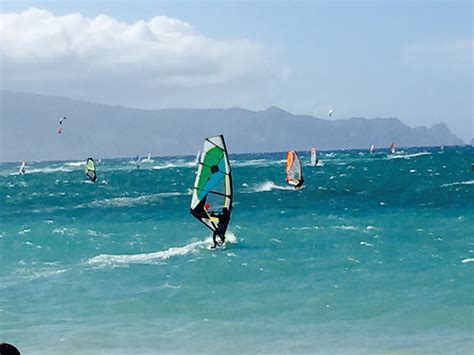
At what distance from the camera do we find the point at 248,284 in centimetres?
2077

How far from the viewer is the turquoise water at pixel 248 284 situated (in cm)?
1534

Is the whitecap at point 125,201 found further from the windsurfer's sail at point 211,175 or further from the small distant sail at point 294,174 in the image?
the windsurfer's sail at point 211,175

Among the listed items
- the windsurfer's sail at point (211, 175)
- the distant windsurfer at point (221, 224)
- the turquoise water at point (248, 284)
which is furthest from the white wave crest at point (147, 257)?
the windsurfer's sail at point (211, 175)

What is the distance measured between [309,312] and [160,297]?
13.4 ft

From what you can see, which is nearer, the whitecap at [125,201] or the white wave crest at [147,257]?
the white wave crest at [147,257]

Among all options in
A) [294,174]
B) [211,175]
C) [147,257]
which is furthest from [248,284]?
[294,174]

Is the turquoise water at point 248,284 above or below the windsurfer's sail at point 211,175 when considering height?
below

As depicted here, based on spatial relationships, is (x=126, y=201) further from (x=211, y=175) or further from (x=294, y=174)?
(x=211, y=175)

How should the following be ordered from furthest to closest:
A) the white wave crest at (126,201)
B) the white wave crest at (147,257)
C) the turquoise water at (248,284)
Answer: the white wave crest at (126,201) < the white wave crest at (147,257) < the turquoise water at (248,284)

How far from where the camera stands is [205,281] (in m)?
21.3

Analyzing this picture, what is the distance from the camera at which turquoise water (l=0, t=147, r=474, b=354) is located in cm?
1534

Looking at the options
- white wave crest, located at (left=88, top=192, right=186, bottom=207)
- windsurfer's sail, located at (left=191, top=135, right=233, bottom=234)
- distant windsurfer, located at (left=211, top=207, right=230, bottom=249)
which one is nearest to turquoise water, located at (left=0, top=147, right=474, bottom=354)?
distant windsurfer, located at (left=211, top=207, right=230, bottom=249)

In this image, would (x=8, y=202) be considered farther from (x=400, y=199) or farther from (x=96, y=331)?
(x=96, y=331)

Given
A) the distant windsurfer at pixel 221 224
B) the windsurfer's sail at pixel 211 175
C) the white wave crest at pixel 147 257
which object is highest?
the windsurfer's sail at pixel 211 175
